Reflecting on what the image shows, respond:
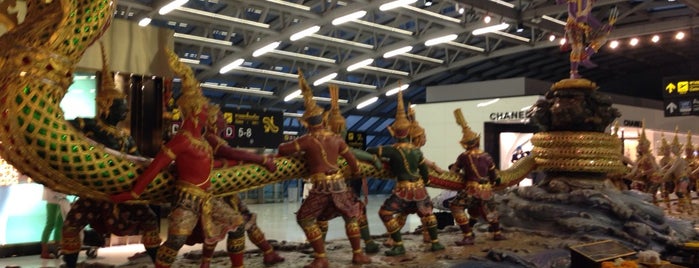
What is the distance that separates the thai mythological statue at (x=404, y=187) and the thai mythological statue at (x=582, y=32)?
2.18 metres

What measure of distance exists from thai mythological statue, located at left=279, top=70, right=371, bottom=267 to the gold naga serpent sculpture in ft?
4.04

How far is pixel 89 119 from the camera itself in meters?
4.00

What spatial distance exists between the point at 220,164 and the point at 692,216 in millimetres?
5843

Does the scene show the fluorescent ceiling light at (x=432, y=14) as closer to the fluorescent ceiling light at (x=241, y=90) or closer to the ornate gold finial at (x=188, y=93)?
the fluorescent ceiling light at (x=241, y=90)

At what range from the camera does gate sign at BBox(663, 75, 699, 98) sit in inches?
539

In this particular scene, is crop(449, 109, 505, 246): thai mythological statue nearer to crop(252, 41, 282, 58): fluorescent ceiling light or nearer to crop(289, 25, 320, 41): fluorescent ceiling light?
crop(289, 25, 320, 41): fluorescent ceiling light

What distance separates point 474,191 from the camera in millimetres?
5637

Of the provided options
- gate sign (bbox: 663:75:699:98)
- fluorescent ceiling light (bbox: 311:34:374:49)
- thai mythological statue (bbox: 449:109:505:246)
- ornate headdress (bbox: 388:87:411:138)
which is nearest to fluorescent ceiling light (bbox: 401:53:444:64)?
fluorescent ceiling light (bbox: 311:34:374:49)

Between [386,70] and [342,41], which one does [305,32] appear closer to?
[342,41]

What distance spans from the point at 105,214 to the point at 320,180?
1.38 m

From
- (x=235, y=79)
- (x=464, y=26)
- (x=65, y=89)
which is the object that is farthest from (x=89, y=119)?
(x=235, y=79)

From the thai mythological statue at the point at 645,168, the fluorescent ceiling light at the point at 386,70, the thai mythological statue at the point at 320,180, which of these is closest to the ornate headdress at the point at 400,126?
the thai mythological statue at the point at 320,180

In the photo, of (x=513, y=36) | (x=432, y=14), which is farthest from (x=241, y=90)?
(x=513, y=36)

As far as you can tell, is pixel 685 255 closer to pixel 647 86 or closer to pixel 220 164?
pixel 220 164
